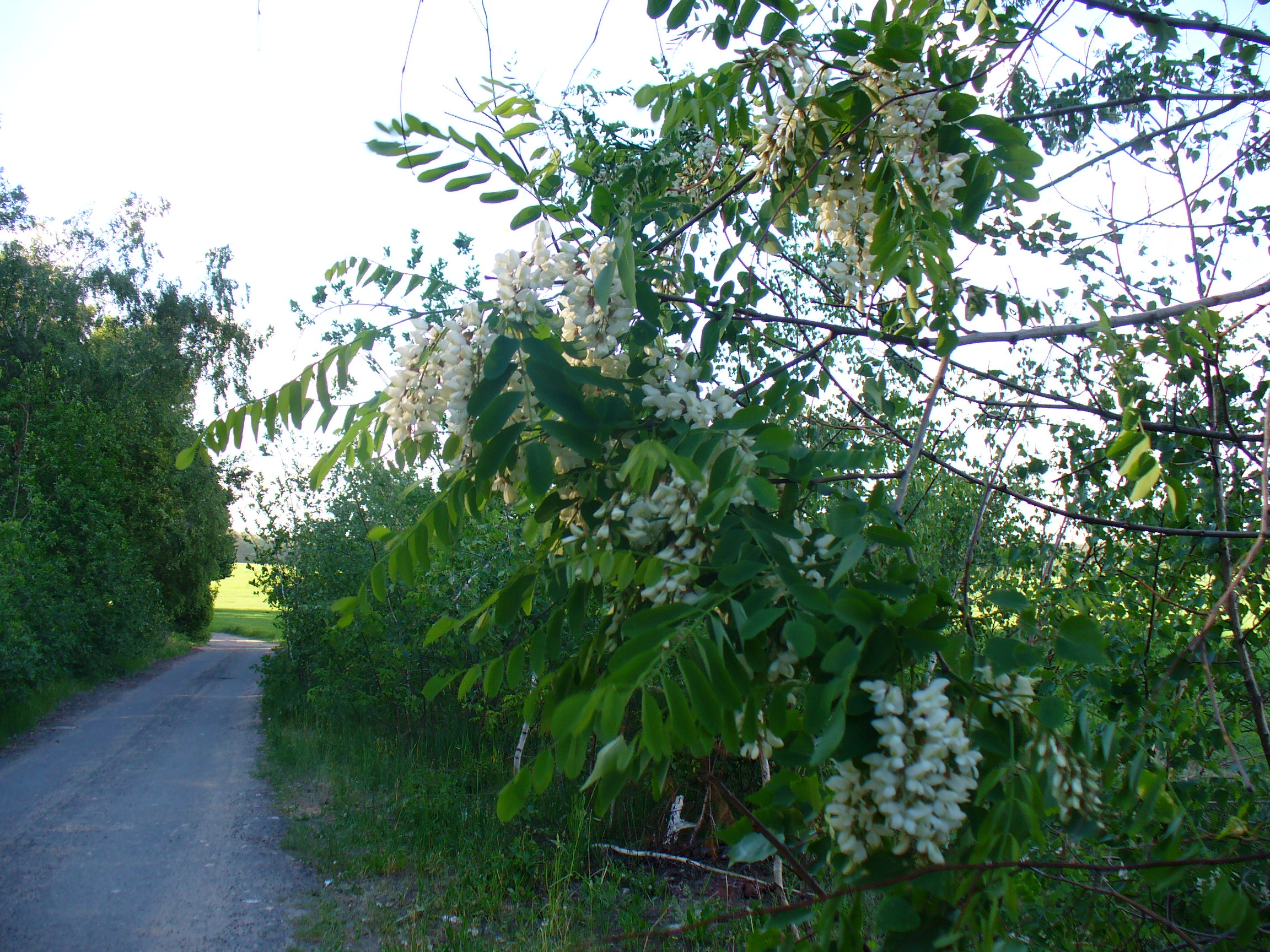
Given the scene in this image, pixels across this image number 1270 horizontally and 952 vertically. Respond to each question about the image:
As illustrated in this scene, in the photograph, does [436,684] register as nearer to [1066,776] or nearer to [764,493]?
A: [764,493]

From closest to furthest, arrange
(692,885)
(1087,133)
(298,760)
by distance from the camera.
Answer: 1. (1087,133)
2. (692,885)
3. (298,760)

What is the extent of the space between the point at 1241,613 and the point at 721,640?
2347 millimetres

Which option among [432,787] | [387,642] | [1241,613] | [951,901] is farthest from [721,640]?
[387,642]

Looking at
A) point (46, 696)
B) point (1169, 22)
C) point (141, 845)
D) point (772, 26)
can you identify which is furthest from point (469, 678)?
point (46, 696)

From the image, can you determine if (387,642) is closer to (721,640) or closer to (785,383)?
(785,383)

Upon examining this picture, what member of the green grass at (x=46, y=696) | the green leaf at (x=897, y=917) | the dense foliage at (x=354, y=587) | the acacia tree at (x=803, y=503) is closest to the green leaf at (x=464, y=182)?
the acacia tree at (x=803, y=503)

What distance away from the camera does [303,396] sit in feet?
4.86

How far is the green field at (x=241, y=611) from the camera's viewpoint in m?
27.4

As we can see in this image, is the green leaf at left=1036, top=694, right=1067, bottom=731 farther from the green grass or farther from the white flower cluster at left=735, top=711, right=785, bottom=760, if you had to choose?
the green grass

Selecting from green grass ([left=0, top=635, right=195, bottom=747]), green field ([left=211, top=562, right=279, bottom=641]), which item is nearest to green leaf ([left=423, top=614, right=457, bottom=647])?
green grass ([left=0, top=635, right=195, bottom=747])

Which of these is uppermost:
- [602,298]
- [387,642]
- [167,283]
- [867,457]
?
[167,283]

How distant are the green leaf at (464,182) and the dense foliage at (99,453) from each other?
31.5 feet

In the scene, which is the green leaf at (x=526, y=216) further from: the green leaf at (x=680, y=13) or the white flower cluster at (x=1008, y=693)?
the white flower cluster at (x=1008, y=693)

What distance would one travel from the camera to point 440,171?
1542mm
